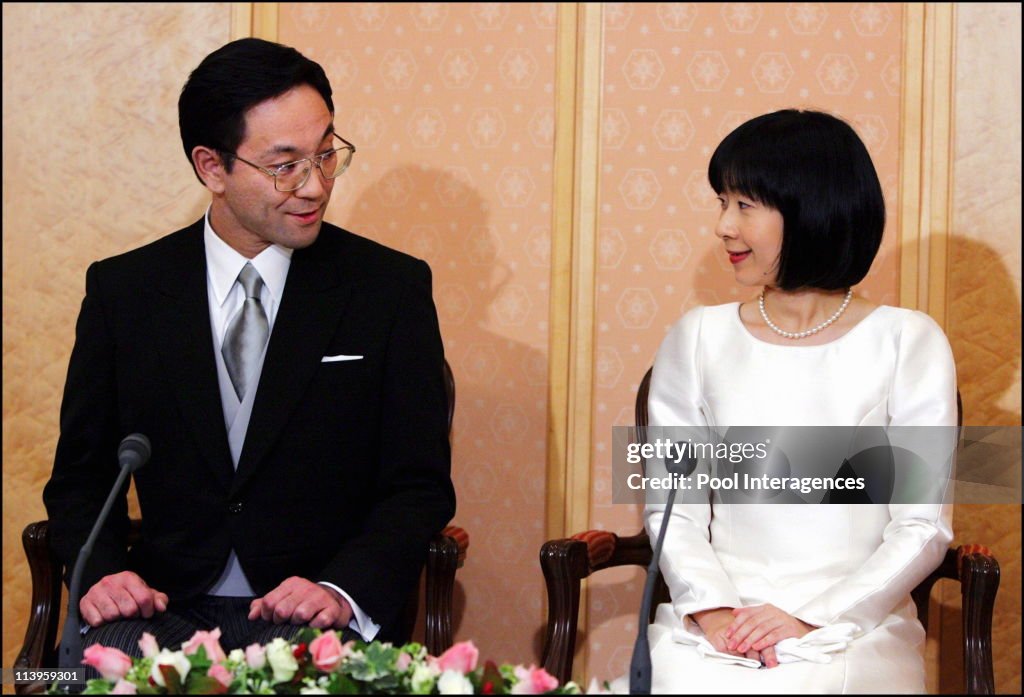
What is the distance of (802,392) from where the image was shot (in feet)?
8.41

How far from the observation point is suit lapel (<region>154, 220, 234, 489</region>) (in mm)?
2541

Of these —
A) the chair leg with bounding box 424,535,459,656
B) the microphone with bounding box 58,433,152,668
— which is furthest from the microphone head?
the chair leg with bounding box 424,535,459,656

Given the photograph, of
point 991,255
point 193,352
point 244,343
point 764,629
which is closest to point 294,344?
point 244,343

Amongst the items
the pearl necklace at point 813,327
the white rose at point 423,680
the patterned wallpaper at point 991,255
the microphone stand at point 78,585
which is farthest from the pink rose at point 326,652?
the patterned wallpaper at point 991,255

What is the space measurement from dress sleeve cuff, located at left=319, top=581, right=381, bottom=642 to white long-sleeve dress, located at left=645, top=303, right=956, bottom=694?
59 cm

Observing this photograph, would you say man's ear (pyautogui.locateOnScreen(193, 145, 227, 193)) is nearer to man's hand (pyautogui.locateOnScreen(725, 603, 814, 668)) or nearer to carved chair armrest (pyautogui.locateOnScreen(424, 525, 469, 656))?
carved chair armrest (pyautogui.locateOnScreen(424, 525, 469, 656))

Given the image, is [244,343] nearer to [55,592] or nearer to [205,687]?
[55,592]

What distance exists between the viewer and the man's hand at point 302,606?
2316mm

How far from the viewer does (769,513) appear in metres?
2.56

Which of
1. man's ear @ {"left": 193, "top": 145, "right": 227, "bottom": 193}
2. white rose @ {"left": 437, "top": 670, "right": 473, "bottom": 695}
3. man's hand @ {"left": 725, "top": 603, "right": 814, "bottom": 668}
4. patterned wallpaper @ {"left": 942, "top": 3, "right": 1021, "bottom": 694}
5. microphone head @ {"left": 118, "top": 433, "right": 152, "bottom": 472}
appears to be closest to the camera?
white rose @ {"left": 437, "top": 670, "right": 473, "bottom": 695}

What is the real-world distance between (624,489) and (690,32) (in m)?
1.30

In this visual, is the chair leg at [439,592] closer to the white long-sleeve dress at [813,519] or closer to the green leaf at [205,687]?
the white long-sleeve dress at [813,519]

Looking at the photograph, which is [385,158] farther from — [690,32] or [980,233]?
[980,233]

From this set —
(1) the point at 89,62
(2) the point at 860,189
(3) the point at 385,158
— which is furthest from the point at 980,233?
(1) the point at 89,62
